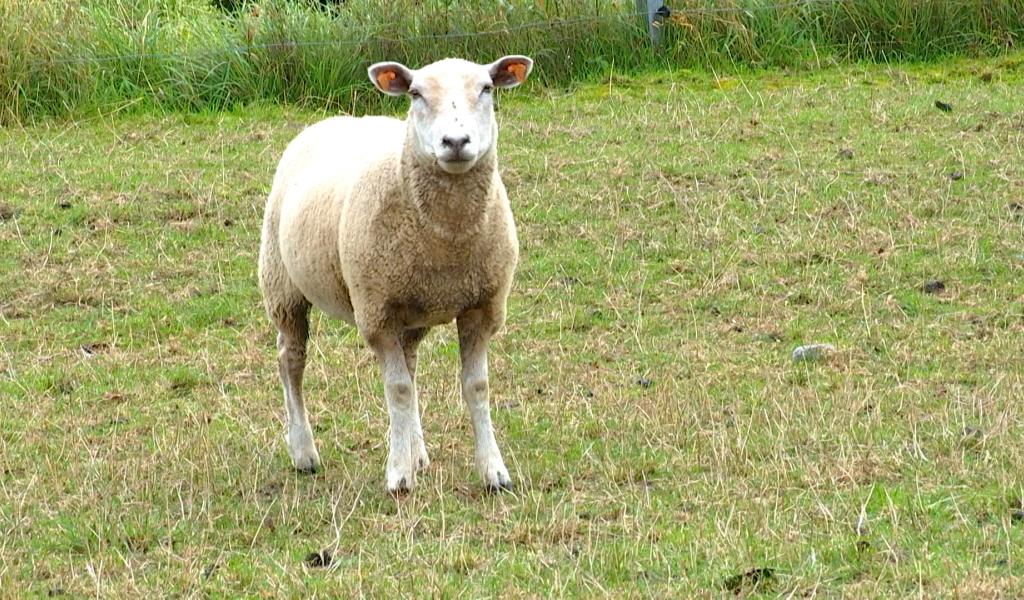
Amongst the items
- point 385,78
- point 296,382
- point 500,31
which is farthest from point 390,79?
point 500,31

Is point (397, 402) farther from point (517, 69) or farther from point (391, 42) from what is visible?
point (391, 42)

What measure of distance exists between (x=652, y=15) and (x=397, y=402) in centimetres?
786

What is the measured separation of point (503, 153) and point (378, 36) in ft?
6.65

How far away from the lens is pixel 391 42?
13.2 metres

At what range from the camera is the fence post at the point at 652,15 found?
13438 millimetres

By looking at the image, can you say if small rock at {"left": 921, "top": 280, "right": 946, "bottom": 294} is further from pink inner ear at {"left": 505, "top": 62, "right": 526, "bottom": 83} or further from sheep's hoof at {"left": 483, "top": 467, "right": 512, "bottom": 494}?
sheep's hoof at {"left": 483, "top": 467, "right": 512, "bottom": 494}

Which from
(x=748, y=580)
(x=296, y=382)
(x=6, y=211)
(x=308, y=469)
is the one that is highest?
(x=748, y=580)

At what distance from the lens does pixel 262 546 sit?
5.64 meters

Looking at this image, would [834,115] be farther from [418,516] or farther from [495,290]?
[418,516]

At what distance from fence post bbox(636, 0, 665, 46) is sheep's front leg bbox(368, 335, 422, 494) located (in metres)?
7.65

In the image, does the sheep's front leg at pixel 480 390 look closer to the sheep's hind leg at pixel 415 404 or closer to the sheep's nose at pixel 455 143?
the sheep's hind leg at pixel 415 404


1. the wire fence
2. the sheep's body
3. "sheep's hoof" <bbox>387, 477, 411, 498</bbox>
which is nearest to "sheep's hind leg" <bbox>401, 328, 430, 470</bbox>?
"sheep's hoof" <bbox>387, 477, 411, 498</bbox>

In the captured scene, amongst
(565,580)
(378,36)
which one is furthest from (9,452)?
(378,36)

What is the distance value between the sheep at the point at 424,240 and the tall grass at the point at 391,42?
6.63 m
